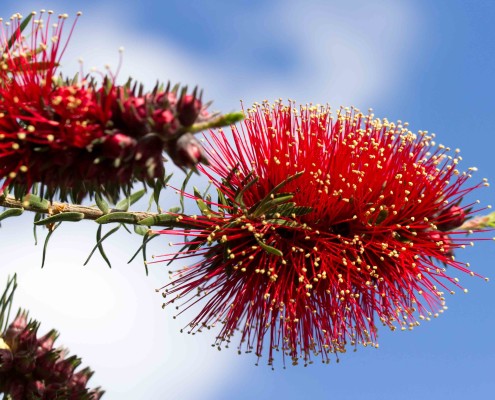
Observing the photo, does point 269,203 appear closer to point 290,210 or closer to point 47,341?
point 290,210

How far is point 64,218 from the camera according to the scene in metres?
3.22

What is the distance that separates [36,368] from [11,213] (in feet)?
2.14

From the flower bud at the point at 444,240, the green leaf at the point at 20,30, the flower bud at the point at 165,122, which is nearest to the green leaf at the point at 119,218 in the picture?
the green leaf at the point at 20,30

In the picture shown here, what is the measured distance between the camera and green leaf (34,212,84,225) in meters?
3.14

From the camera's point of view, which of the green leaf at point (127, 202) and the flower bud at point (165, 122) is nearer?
the flower bud at point (165, 122)

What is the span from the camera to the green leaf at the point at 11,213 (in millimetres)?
3074

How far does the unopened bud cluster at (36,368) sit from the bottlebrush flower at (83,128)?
76 cm

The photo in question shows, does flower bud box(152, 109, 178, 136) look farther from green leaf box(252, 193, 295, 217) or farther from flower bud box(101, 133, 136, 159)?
green leaf box(252, 193, 295, 217)

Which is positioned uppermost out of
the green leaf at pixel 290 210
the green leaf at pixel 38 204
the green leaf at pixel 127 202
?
the green leaf at pixel 127 202

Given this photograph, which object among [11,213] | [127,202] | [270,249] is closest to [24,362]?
[11,213]

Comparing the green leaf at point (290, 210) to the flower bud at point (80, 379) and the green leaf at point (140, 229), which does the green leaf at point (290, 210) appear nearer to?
the green leaf at point (140, 229)

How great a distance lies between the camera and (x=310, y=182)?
334 centimetres

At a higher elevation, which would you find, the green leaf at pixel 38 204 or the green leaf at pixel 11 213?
the green leaf at pixel 38 204

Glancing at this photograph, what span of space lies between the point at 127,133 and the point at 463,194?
1.96m
